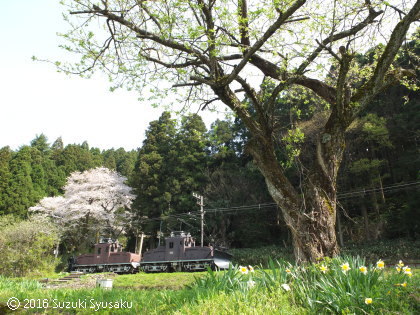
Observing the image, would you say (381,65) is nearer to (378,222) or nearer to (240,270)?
(240,270)

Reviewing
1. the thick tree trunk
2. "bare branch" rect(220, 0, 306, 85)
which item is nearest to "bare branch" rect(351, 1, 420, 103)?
the thick tree trunk

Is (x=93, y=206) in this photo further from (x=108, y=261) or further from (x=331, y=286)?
(x=331, y=286)

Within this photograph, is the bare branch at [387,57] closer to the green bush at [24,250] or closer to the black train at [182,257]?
the black train at [182,257]

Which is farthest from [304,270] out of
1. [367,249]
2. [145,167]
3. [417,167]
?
Answer: [145,167]

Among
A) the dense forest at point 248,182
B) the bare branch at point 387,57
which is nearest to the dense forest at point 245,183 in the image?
the dense forest at point 248,182

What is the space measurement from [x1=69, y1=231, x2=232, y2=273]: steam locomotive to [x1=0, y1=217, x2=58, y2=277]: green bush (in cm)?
289

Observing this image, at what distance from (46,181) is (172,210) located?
62.9 feet

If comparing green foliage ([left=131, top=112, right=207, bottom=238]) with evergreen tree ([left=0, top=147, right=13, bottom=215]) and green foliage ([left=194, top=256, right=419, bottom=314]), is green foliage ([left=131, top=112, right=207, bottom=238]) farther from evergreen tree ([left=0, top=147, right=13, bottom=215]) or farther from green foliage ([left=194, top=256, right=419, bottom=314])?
green foliage ([left=194, top=256, right=419, bottom=314])

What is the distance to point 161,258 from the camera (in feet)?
58.7

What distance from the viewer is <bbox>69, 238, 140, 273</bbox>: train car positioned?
19172 mm

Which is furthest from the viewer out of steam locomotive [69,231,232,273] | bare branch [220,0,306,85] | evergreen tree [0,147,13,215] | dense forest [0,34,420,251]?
evergreen tree [0,147,13,215]

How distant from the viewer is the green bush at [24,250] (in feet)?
52.8

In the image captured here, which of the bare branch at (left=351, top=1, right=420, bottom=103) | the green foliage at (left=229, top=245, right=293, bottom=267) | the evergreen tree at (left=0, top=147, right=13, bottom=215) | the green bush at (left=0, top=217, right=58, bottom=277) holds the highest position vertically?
the evergreen tree at (left=0, top=147, right=13, bottom=215)

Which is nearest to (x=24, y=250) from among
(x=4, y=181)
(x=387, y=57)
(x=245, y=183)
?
(x=245, y=183)
